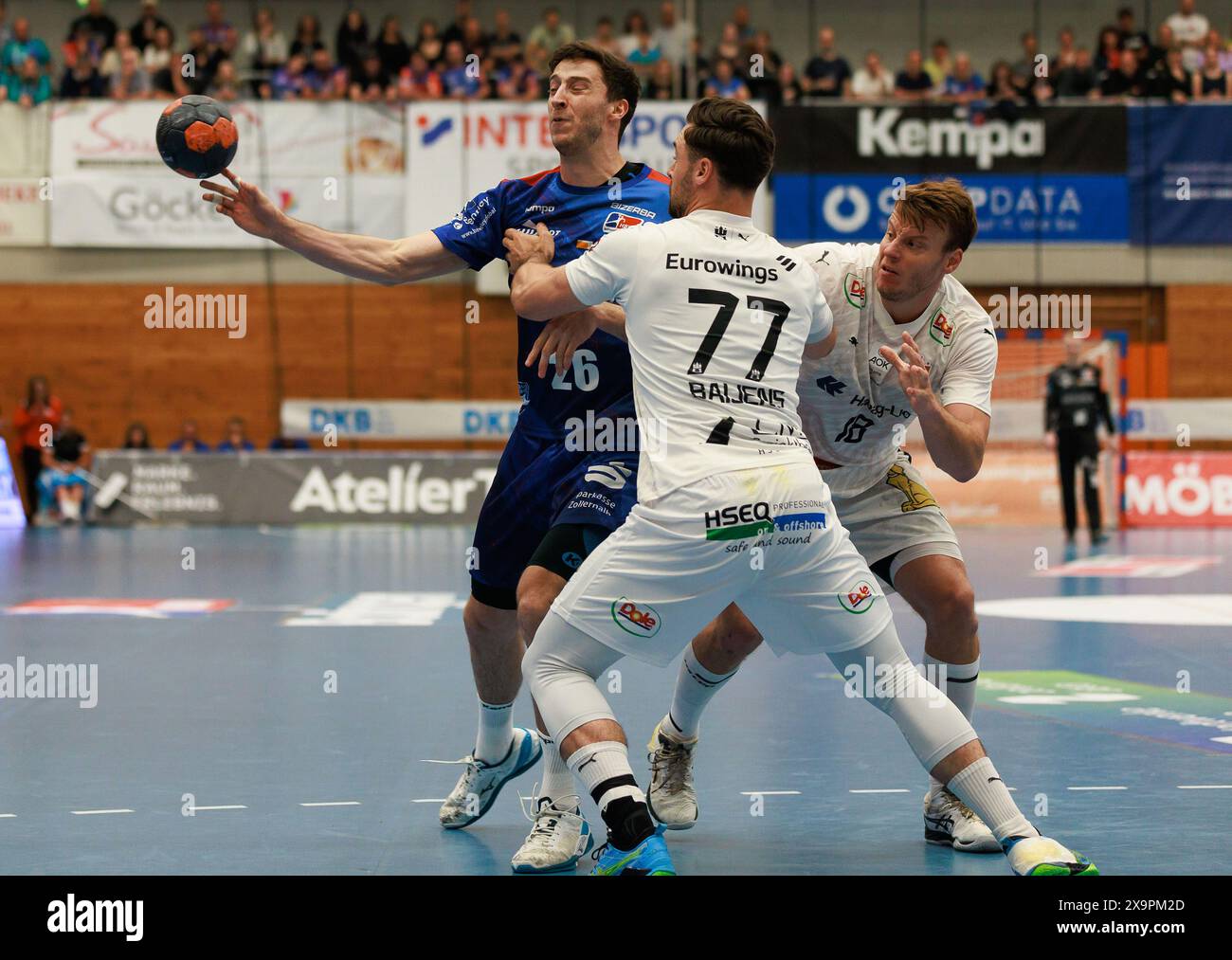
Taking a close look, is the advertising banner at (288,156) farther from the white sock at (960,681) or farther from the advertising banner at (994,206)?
the white sock at (960,681)

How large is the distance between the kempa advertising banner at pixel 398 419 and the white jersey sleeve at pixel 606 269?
18891 millimetres

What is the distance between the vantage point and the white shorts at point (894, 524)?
5.46 metres

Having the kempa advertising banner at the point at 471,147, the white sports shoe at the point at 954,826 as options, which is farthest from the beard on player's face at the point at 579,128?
the kempa advertising banner at the point at 471,147

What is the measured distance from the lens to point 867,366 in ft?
17.7

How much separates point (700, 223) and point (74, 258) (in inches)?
877

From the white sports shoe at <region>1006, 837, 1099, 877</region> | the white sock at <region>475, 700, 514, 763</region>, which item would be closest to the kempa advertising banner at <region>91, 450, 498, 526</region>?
the white sock at <region>475, 700, 514, 763</region>

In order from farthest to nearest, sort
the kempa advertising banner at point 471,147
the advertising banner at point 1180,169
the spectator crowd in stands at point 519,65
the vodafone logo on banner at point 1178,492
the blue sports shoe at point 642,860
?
the spectator crowd in stands at point 519,65
the advertising banner at point 1180,169
the kempa advertising banner at point 471,147
the vodafone logo on banner at point 1178,492
the blue sports shoe at point 642,860

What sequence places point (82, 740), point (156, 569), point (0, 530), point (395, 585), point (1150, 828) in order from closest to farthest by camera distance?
point (1150, 828) → point (82, 740) → point (395, 585) → point (156, 569) → point (0, 530)

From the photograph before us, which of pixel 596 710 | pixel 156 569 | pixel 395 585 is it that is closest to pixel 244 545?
pixel 156 569

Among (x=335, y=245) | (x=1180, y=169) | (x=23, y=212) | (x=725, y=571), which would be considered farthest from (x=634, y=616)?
(x=23, y=212)

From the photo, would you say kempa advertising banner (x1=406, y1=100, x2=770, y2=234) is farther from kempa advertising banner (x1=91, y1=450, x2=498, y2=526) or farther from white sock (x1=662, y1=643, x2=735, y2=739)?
white sock (x1=662, y1=643, x2=735, y2=739)

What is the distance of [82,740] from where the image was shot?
6918 millimetres

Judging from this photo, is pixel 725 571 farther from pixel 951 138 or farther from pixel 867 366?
pixel 951 138
